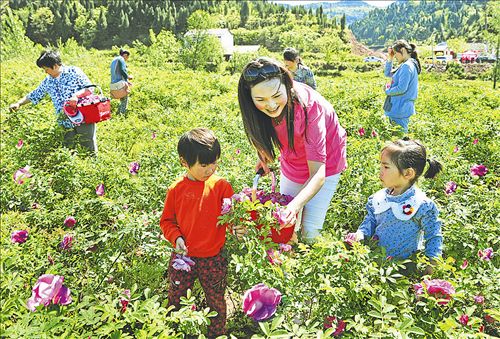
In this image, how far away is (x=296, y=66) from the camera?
17.4ft

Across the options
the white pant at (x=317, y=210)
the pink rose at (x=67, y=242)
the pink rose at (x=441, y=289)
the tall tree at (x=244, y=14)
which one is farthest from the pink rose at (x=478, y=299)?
the tall tree at (x=244, y=14)

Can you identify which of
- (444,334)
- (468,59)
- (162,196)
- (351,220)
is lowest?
(468,59)

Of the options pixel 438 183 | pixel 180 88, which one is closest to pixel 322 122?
pixel 438 183

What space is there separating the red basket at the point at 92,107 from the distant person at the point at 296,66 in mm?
2241

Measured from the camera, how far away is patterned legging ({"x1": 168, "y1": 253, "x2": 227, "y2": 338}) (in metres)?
2.16

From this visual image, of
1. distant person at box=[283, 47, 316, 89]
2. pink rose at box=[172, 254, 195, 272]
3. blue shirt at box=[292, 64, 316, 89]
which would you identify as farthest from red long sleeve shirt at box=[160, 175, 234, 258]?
blue shirt at box=[292, 64, 316, 89]

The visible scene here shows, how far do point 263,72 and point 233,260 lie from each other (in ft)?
2.80

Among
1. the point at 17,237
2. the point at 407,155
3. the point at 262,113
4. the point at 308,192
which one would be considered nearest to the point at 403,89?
the point at 407,155

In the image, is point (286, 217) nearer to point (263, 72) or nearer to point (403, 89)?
A: point (263, 72)

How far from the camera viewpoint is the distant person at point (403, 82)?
179 inches

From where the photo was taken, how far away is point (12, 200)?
371cm

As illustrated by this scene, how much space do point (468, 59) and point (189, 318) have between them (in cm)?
6291

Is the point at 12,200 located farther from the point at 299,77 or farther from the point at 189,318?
the point at 299,77

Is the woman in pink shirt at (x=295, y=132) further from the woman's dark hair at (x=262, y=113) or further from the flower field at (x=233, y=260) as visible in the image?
the flower field at (x=233, y=260)
